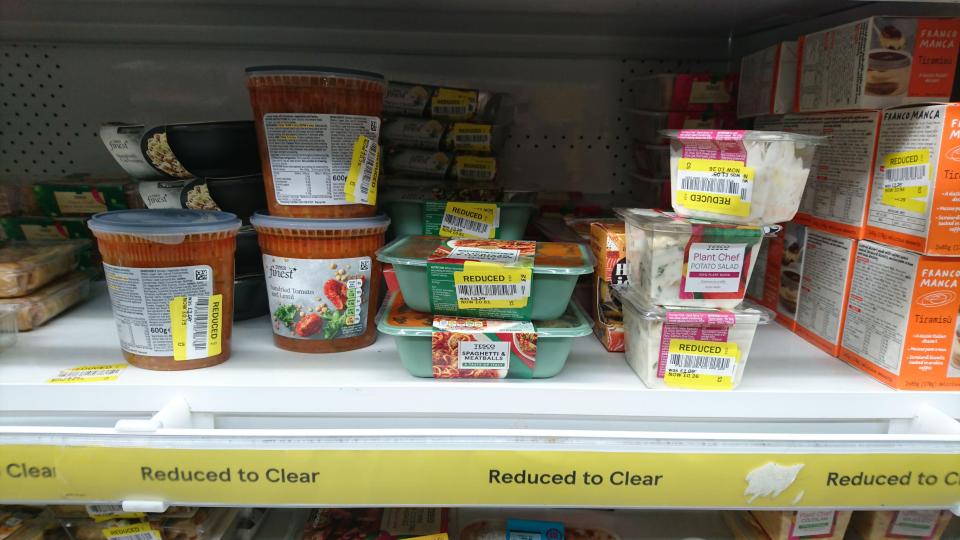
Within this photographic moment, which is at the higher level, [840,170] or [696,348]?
[840,170]

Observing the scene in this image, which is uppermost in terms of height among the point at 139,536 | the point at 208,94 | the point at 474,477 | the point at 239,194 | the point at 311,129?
the point at 208,94

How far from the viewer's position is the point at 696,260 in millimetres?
870

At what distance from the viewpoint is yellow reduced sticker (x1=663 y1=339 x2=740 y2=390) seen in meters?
0.87

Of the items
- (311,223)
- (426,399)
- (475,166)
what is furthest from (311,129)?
(475,166)

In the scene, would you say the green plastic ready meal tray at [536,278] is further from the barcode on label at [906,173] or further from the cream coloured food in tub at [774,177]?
the barcode on label at [906,173]

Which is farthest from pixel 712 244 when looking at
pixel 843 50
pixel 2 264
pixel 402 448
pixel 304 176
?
pixel 2 264

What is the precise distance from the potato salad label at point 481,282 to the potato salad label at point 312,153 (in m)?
0.22

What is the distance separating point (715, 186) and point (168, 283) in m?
0.84

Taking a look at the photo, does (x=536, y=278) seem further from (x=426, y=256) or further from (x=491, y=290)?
(x=426, y=256)

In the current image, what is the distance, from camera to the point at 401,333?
2.85 ft

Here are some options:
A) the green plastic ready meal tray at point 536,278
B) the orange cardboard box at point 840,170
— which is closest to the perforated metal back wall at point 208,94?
the orange cardboard box at point 840,170

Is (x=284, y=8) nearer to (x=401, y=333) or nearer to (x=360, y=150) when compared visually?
(x=360, y=150)

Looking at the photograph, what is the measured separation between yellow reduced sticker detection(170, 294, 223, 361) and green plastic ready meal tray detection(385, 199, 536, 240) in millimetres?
427

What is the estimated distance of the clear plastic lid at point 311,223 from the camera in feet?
3.11
